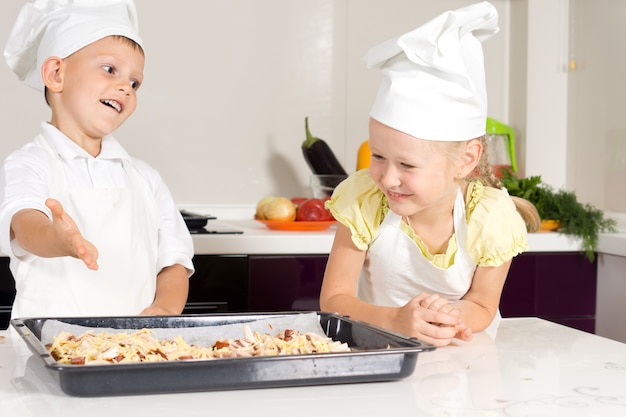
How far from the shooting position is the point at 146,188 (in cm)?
167

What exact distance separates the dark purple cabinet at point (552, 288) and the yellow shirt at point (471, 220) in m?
0.88

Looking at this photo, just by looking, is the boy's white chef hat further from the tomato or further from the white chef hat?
the tomato

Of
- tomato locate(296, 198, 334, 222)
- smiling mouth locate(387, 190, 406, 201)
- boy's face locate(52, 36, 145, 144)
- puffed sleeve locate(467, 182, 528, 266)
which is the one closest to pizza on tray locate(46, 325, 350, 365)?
smiling mouth locate(387, 190, 406, 201)

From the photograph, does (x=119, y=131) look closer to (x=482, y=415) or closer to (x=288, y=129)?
(x=288, y=129)

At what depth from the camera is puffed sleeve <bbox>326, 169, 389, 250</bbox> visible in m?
1.51

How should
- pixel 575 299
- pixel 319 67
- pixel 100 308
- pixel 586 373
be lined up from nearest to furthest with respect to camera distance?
pixel 586 373, pixel 100 308, pixel 575 299, pixel 319 67

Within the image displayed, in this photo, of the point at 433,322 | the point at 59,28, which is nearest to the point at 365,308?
the point at 433,322

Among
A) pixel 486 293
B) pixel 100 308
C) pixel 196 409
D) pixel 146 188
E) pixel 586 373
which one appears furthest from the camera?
pixel 146 188

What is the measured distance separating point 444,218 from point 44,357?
0.84m

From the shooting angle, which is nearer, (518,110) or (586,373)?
(586,373)

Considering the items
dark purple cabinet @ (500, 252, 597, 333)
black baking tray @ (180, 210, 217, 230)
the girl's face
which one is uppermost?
the girl's face

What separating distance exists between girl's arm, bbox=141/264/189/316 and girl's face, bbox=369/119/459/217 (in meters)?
0.45

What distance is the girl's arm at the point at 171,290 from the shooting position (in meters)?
1.55

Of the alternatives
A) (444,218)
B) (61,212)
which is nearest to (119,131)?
(444,218)
